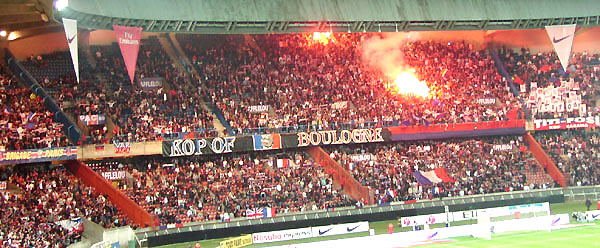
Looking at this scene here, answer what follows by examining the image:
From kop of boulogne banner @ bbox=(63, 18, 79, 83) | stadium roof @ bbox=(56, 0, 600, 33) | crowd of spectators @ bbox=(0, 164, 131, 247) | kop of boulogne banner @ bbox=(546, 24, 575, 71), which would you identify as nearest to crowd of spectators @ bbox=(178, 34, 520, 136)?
stadium roof @ bbox=(56, 0, 600, 33)

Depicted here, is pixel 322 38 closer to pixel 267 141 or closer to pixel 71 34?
pixel 267 141

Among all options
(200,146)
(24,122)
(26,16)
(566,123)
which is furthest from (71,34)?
(566,123)

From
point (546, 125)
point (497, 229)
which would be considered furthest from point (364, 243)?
point (546, 125)

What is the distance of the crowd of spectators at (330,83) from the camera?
4531 cm

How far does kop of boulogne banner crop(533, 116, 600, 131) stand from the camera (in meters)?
49.1

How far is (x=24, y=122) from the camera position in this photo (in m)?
38.3

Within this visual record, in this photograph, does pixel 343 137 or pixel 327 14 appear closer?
pixel 327 14

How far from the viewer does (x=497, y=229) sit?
117ft

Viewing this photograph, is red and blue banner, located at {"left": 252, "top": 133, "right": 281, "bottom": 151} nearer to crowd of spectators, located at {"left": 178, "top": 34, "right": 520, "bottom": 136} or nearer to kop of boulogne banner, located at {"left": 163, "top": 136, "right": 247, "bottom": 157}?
crowd of spectators, located at {"left": 178, "top": 34, "right": 520, "bottom": 136}

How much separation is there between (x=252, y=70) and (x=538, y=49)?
23.0m

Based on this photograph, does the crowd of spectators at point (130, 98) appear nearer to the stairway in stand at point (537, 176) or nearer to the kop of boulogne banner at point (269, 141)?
the kop of boulogne banner at point (269, 141)

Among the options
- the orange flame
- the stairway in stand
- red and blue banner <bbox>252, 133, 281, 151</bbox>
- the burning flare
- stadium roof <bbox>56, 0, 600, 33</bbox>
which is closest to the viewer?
stadium roof <bbox>56, 0, 600, 33</bbox>

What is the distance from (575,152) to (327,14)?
22097 millimetres

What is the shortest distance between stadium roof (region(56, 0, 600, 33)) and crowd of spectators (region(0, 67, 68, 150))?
7.92m
